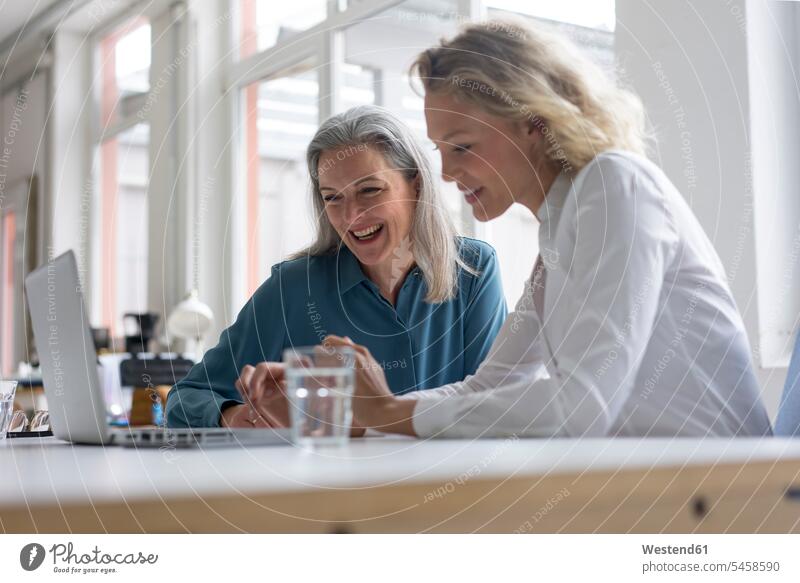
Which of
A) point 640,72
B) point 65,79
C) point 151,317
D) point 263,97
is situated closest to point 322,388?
point 640,72

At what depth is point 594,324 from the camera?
0.78 m

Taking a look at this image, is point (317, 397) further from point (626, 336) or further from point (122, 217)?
point (122, 217)

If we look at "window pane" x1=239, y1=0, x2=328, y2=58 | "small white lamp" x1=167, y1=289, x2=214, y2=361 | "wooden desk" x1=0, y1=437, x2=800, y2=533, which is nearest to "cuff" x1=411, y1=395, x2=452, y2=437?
"wooden desk" x1=0, y1=437, x2=800, y2=533

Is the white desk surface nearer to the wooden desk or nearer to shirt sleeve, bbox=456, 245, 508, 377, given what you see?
the wooden desk

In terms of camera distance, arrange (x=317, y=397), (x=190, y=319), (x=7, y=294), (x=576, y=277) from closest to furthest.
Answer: (x=317, y=397) → (x=576, y=277) → (x=190, y=319) → (x=7, y=294)

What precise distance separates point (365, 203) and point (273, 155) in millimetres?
2567

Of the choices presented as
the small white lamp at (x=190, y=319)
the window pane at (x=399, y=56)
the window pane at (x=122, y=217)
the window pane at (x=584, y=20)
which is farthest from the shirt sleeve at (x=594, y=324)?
the window pane at (x=122, y=217)

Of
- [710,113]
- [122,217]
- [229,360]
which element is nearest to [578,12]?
[710,113]

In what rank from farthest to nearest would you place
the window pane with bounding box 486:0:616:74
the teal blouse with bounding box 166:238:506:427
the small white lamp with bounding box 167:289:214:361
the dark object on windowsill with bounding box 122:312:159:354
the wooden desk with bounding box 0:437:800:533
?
the dark object on windowsill with bounding box 122:312:159:354, the small white lamp with bounding box 167:289:214:361, the window pane with bounding box 486:0:616:74, the teal blouse with bounding box 166:238:506:427, the wooden desk with bounding box 0:437:800:533

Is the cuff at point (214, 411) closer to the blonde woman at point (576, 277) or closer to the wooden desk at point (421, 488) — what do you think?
the blonde woman at point (576, 277)

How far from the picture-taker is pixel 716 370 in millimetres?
904

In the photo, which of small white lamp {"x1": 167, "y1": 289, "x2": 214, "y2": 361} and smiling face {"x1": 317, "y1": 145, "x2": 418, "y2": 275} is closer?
smiling face {"x1": 317, "y1": 145, "x2": 418, "y2": 275}

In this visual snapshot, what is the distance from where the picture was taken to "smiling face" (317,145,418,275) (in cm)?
137
